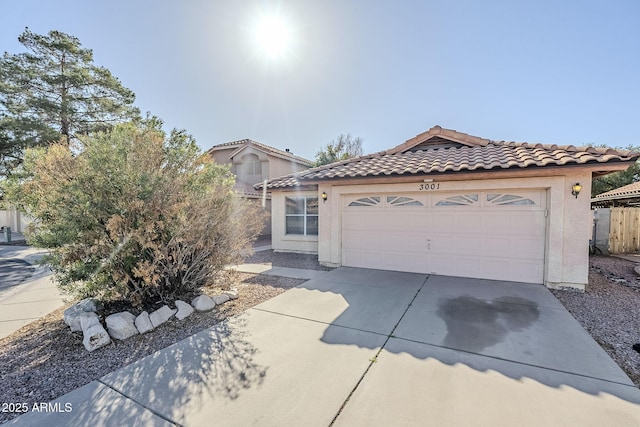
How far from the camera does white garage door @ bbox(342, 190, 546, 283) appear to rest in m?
7.24

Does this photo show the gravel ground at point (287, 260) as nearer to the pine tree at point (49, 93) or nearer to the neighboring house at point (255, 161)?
the neighboring house at point (255, 161)

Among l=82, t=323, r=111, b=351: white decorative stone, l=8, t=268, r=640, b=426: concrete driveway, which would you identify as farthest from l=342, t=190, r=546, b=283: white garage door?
l=82, t=323, r=111, b=351: white decorative stone

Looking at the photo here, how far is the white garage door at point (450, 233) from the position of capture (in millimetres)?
7242

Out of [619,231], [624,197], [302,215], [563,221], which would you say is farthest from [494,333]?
[624,197]

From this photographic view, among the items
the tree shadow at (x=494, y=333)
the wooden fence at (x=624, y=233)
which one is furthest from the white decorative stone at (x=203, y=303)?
the wooden fence at (x=624, y=233)

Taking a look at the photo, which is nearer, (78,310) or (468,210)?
(78,310)

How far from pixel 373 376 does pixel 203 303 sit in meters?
3.74

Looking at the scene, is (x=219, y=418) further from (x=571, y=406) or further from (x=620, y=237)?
(x=620, y=237)

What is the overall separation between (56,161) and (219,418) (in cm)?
498

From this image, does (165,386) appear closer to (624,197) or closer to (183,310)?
(183,310)

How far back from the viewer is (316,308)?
5.59 metres

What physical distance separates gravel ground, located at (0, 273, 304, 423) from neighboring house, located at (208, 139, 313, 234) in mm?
14227

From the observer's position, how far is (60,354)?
4020 mm

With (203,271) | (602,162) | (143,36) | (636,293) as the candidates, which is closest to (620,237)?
(636,293)
